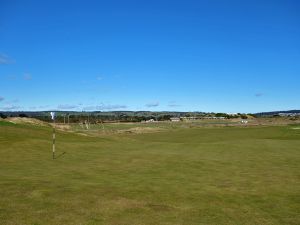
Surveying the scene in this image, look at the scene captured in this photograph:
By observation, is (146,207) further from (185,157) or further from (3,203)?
(185,157)

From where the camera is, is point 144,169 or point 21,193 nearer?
point 21,193

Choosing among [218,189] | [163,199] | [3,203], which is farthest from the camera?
[218,189]

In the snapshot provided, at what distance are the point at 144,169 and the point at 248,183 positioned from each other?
5686mm

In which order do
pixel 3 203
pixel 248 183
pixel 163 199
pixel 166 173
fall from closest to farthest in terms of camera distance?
1. pixel 3 203
2. pixel 163 199
3. pixel 248 183
4. pixel 166 173

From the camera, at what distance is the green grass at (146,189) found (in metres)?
11.3

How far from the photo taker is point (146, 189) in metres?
15.2

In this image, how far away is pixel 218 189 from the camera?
16016mm

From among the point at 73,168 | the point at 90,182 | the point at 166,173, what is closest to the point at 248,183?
the point at 166,173

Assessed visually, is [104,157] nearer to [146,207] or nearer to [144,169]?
[144,169]

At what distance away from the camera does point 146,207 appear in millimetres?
12312

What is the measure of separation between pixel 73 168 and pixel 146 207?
933cm

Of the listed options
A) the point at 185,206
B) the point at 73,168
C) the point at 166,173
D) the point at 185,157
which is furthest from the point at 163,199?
the point at 185,157

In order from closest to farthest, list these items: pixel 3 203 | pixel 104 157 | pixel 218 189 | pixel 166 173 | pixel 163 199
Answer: pixel 3 203 → pixel 163 199 → pixel 218 189 → pixel 166 173 → pixel 104 157

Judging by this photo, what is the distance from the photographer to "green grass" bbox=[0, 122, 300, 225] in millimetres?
11319
